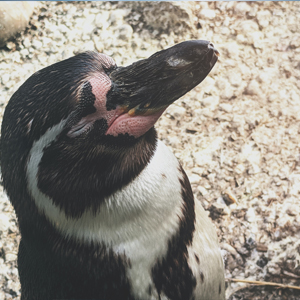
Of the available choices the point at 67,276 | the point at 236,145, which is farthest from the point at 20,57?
the point at 67,276

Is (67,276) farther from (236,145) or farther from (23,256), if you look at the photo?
(236,145)

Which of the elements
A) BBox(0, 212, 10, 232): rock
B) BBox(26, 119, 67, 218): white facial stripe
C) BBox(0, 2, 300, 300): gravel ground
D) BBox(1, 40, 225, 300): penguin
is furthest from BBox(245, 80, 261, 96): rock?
BBox(26, 119, 67, 218): white facial stripe

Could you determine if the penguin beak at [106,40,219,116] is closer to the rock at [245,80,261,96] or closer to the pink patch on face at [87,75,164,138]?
the pink patch on face at [87,75,164,138]

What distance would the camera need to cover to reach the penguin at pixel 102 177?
1.26 m

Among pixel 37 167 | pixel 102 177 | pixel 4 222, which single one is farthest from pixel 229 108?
pixel 37 167

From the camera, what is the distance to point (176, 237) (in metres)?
1.45

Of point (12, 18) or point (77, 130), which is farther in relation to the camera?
point (12, 18)

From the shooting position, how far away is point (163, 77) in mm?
1262

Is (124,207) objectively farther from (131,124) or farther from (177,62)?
Result: (177,62)

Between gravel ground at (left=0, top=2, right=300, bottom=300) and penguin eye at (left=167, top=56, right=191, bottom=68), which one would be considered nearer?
penguin eye at (left=167, top=56, right=191, bottom=68)

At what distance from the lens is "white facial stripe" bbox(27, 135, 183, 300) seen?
1305mm

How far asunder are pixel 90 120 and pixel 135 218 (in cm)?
36

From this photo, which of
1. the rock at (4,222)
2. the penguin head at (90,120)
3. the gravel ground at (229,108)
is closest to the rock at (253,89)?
the gravel ground at (229,108)

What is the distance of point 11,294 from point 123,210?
1395 millimetres
